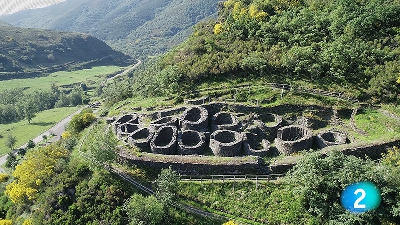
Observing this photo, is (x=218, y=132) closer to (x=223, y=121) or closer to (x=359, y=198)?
(x=223, y=121)

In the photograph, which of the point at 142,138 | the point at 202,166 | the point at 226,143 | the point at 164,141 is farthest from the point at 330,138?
the point at 142,138

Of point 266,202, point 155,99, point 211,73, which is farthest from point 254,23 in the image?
point 266,202

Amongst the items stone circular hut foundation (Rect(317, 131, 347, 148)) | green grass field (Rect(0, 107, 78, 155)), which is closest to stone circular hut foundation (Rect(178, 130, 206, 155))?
stone circular hut foundation (Rect(317, 131, 347, 148))

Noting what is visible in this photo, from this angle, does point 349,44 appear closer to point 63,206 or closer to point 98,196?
point 98,196

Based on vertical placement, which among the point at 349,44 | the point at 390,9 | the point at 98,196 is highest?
the point at 390,9

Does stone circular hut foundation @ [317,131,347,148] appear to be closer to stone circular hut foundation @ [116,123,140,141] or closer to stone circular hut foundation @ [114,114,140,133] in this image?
stone circular hut foundation @ [116,123,140,141]

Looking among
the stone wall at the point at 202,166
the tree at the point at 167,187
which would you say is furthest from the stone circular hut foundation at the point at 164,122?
the tree at the point at 167,187
